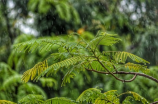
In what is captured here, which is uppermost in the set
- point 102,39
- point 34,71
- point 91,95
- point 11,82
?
point 102,39

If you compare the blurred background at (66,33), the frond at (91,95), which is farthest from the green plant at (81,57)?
the blurred background at (66,33)

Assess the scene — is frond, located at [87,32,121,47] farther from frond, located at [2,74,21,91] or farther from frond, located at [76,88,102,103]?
frond, located at [2,74,21,91]

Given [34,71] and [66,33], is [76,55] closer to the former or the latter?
[34,71]

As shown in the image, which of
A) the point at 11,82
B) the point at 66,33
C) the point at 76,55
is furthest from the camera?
the point at 66,33

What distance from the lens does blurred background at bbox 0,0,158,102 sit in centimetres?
281

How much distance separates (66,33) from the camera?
13.7ft

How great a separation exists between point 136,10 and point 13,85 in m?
3.05

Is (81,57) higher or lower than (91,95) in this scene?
higher

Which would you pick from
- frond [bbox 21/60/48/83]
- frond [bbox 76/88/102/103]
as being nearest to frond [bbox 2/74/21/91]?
frond [bbox 21/60/48/83]

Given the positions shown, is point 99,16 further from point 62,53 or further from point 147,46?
point 62,53

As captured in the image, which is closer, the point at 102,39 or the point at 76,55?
the point at 102,39

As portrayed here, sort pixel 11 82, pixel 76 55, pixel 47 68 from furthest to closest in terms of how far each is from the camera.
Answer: pixel 11 82 < pixel 76 55 < pixel 47 68

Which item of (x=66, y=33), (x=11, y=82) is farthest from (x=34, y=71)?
(x=66, y=33)

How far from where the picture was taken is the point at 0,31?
15.6ft
